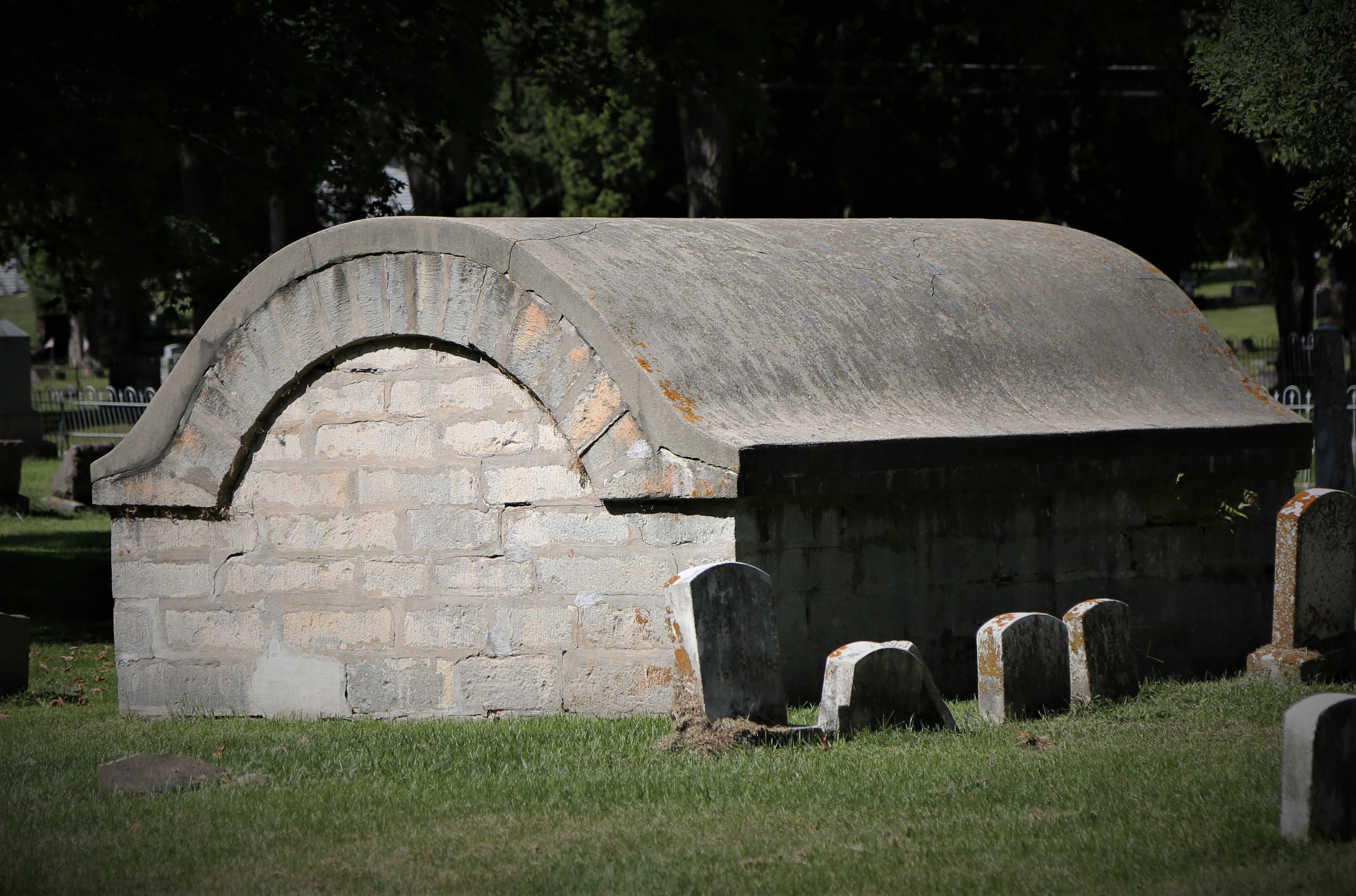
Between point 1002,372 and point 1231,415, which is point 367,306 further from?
point 1231,415

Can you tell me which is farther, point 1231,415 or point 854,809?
point 1231,415

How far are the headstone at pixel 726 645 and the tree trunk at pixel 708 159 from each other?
845 inches

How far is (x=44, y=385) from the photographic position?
47.8 m

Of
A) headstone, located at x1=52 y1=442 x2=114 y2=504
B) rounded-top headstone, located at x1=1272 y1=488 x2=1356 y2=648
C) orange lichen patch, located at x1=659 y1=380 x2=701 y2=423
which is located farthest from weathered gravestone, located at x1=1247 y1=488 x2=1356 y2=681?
headstone, located at x1=52 y1=442 x2=114 y2=504

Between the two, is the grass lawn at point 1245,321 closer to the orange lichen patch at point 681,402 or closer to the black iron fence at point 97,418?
the black iron fence at point 97,418

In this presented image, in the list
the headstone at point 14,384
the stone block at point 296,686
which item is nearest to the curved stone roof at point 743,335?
the stone block at point 296,686

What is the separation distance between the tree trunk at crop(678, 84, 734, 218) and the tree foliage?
57.1ft

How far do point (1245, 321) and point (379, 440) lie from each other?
61.5m

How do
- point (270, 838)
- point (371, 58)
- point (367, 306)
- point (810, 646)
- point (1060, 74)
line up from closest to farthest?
point (270, 838)
point (810, 646)
point (367, 306)
point (371, 58)
point (1060, 74)

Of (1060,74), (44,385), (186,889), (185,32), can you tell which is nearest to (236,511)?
(186,889)

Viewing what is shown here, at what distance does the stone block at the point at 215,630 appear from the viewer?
877cm

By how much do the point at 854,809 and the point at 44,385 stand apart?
4709 centimetres

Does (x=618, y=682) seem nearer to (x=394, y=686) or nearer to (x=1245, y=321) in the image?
(x=394, y=686)

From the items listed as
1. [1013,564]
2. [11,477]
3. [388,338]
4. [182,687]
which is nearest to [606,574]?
[388,338]
